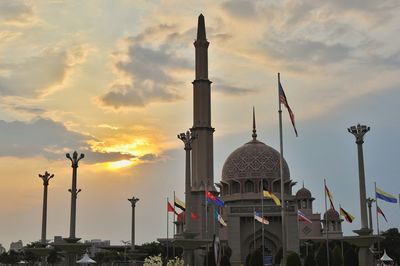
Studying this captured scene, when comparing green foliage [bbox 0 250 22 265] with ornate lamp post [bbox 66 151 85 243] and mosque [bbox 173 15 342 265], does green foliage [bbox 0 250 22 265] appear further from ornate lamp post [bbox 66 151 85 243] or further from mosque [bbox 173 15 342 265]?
ornate lamp post [bbox 66 151 85 243]

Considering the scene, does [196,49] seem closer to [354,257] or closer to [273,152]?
[273,152]

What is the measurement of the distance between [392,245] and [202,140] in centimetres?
2982

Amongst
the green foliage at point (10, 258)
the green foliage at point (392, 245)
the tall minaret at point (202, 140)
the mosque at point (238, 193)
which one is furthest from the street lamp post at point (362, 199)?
the green foliage at point (10, 258)

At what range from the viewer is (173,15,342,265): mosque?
7256cm

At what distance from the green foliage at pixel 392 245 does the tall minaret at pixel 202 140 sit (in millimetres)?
23724

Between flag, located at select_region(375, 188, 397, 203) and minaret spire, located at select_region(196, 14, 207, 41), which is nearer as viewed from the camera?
flag, located at select_region(375, 188, 397, 203)

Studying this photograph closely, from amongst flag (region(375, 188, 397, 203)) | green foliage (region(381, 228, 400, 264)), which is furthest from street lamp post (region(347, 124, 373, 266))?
green foliage (region(381, 228, 400, 264))

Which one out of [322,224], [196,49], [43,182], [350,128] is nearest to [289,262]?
[350,128]

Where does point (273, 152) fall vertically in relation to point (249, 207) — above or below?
above

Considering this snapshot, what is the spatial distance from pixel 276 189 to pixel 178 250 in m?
17.5

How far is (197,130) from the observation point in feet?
244

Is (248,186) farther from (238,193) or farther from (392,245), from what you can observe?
(392,245)

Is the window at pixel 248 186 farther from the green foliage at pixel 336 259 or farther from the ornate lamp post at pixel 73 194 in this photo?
the ornate lamp post at pixel 73 194

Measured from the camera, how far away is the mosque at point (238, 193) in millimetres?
72562
